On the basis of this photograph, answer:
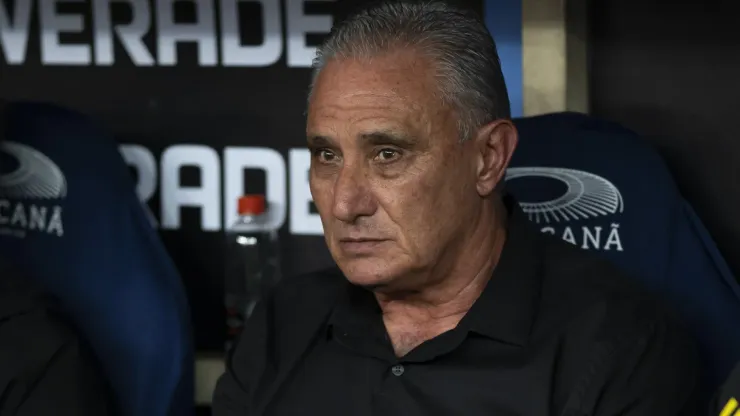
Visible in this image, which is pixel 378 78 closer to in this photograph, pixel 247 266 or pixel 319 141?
pixel 319 141

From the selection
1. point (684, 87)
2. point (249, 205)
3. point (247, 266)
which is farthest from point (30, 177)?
point (684, 87)

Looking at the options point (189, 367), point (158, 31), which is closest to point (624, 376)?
point (189, 367)

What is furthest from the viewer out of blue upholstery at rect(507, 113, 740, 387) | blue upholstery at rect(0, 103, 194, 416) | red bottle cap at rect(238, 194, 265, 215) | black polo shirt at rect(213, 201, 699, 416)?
red bottle cap at rect(238, 194, 265, 215)

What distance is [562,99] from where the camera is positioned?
160cm

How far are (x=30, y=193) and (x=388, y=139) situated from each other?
614mm

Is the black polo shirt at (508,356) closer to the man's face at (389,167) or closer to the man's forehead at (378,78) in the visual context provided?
the man's face at (389,167)

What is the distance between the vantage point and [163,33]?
6.00ft

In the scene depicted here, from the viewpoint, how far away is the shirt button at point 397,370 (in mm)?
1166

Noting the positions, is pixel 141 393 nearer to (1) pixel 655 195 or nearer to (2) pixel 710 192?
(1) pixel 655 195

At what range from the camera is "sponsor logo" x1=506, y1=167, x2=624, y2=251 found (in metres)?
1.36

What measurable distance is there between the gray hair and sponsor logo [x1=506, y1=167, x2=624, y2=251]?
0.23 meters

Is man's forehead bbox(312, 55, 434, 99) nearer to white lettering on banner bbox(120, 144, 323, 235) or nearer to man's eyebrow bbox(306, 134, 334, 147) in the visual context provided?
man's eyebrow bbox(306, 134, 334, 147)

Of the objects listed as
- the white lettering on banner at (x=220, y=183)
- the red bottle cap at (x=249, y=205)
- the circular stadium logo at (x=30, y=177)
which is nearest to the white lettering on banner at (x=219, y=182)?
the white lettering on banner at (x=220, y=183)

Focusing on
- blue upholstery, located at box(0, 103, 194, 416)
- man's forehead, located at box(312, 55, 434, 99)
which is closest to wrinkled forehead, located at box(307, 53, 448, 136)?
man's forehead, located at box(312, 55, 434, 99)
